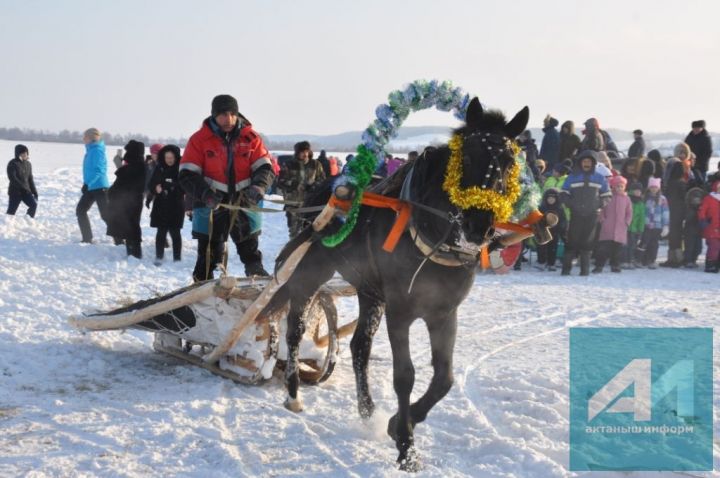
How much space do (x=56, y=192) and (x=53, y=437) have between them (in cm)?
1783

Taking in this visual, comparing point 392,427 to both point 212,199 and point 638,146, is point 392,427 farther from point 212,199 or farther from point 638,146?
point 638,146

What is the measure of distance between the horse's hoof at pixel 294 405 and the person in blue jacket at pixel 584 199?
26.7 feet

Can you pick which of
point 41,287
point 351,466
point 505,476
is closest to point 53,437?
point 351,466

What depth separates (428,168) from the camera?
464 cm

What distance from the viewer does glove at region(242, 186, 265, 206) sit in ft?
20.4

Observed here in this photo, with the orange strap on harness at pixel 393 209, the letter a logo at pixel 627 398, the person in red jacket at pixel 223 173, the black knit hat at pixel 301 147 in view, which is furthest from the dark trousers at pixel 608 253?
the orange strap on harness at pixel 393 209

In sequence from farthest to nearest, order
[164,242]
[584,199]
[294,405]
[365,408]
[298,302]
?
[584,199], [164,242], [298,302], [294,405], [365,408]

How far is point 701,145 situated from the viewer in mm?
16219

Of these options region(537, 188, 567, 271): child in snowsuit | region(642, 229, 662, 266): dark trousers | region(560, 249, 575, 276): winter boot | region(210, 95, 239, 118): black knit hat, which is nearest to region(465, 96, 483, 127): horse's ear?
region(210, 95, 239, 118): black knit hat

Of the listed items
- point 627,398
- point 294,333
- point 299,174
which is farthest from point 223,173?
point 299,174

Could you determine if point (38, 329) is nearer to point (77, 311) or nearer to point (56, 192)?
point (77, 311)

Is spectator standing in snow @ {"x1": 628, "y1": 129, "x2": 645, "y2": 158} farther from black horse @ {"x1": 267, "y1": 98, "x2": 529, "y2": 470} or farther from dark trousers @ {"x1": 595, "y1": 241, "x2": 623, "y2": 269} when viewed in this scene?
black horse @ {"x1": 267, "y1": 98, "x2": 529, "y2": 470}

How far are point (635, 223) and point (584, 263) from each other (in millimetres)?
1669

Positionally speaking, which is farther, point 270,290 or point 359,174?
point 270,290
